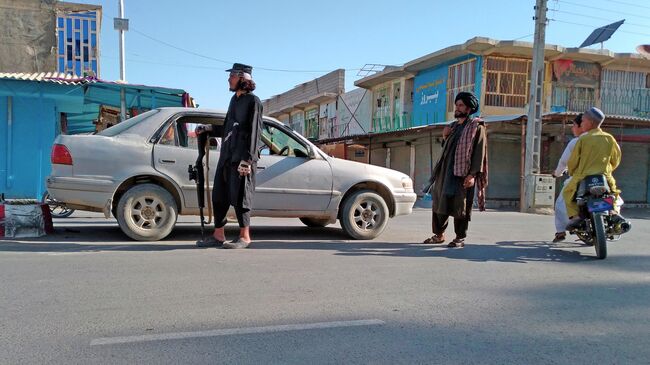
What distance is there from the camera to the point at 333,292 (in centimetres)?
413

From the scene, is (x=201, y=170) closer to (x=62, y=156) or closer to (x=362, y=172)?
(x=62, y=156)

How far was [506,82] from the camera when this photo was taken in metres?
20.6

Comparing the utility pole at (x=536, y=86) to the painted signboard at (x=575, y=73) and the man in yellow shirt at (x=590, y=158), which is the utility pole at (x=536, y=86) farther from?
the man in yellow shirt at (x=590, y=158)

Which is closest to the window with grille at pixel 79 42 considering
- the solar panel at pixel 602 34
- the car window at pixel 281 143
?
the car window at pixel 281 143

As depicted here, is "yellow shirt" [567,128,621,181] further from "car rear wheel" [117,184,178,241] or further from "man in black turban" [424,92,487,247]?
"car rear wheel" [117,184,178,241]

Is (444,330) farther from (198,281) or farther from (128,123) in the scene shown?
(128,123)

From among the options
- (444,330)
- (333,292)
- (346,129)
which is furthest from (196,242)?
(346,129)

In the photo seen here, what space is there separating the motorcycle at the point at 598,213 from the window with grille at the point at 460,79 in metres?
15.2

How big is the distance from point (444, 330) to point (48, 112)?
37.6 ft

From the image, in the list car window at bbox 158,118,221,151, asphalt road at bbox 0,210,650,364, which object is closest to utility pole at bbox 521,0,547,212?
asphalt road at bbox 0,210,650,364

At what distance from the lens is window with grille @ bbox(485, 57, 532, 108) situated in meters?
20.3

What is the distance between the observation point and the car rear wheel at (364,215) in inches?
271

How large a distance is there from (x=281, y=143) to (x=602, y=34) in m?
21.1

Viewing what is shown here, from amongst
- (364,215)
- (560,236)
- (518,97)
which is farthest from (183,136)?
(518,97)
